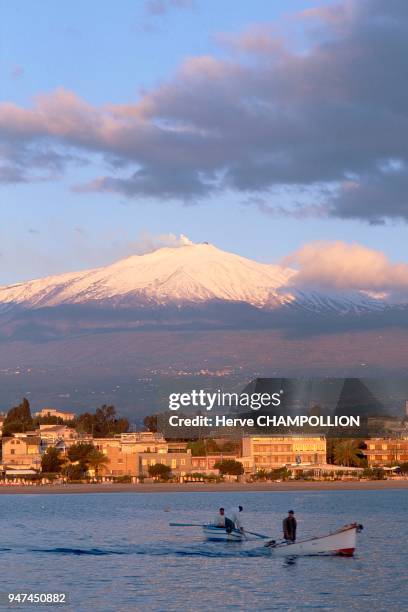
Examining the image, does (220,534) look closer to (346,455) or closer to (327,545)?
(327,545)

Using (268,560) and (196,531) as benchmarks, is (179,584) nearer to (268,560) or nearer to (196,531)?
(268,560)

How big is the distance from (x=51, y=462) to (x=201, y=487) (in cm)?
2789

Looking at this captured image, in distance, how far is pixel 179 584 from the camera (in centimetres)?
5472

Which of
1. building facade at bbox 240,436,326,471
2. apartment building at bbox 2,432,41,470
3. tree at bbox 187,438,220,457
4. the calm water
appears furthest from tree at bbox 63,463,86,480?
the calm water

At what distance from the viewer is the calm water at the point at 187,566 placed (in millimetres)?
50438

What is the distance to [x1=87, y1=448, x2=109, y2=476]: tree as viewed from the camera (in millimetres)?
179000

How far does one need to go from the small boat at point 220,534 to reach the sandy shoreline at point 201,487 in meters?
82.7

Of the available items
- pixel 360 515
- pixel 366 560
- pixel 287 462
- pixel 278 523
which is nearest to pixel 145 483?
pixel 287 462

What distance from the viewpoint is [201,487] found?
161250 mm

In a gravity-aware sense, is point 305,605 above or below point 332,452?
below

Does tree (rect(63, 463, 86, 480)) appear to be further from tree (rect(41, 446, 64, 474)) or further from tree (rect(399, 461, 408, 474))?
tree (rect(399, 461, 408, 474))

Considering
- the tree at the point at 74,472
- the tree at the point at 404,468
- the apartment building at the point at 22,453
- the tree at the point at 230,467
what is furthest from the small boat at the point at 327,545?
the tree at the point at 404,468

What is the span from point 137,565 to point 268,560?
6.62 metres

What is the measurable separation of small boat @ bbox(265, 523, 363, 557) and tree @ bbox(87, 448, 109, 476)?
382 ft
